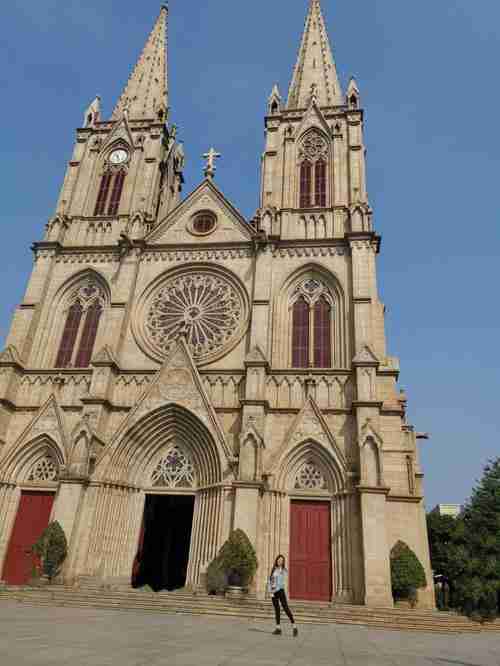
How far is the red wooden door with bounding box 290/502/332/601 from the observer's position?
18078 mm

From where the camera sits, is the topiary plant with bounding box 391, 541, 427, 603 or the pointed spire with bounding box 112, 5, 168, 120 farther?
the pointed spire with bounding box 112, 5, 168, 120

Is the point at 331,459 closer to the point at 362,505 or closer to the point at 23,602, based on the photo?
the point at 362,505

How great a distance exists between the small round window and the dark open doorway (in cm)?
1396

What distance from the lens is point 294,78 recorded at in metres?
34.2

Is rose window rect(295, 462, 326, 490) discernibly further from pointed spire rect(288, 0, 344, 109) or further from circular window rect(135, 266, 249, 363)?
pointed spire rect(288, 0, 344, 109)

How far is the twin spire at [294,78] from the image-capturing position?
32.3 meters

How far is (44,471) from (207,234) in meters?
14.2

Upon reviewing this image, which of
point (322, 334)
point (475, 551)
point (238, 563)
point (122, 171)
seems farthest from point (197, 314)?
point (475, 551)

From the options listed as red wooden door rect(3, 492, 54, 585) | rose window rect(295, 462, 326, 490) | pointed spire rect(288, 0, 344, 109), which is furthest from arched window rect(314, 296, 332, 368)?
pointed spire rect(288, 0, 344, 109)

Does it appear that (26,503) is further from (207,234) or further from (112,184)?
(112,184)

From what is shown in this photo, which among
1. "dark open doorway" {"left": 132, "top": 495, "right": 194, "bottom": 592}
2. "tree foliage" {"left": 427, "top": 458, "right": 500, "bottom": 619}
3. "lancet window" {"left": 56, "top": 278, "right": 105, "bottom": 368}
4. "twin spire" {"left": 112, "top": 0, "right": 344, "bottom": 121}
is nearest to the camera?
"tree foliage" {"left": 427, "top": 458, "right": 500, "bottom": 619}

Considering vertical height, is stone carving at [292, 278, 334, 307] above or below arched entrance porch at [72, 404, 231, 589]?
above

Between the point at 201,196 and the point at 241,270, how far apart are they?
20.0 ft

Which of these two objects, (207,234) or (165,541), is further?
(207,234)
